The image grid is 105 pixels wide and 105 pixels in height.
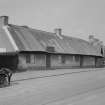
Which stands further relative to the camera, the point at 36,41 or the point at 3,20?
the point at 36,41

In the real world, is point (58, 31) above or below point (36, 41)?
above

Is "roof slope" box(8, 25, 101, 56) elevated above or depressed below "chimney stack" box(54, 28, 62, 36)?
below

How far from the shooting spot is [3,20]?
95.1ft

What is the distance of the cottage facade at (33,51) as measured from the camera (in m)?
25.8

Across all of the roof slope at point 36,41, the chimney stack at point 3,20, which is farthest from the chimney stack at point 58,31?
the chimney stack at point 3,20

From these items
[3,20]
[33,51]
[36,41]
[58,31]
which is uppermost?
[3,20]

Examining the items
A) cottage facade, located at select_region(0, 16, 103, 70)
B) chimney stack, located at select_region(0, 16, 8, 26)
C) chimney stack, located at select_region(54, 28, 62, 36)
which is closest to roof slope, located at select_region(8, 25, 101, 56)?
cottage facade, located at select_region(0, 16, 103, 70)

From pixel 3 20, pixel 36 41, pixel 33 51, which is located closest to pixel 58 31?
pixel 36 41

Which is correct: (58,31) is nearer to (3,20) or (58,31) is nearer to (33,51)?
(3,20)

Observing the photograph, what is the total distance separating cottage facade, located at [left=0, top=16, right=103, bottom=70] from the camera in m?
25.8

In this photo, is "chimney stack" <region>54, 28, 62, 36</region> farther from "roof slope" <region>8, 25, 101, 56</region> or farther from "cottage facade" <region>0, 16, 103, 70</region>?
"cottage facade" <region>0, 16, 103, 70</region>

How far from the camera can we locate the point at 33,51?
2727cm

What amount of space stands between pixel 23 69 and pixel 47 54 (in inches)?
221

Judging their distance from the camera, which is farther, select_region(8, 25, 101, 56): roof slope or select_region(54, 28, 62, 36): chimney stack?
select_region(54, 28, 62, 36): chimney stack
